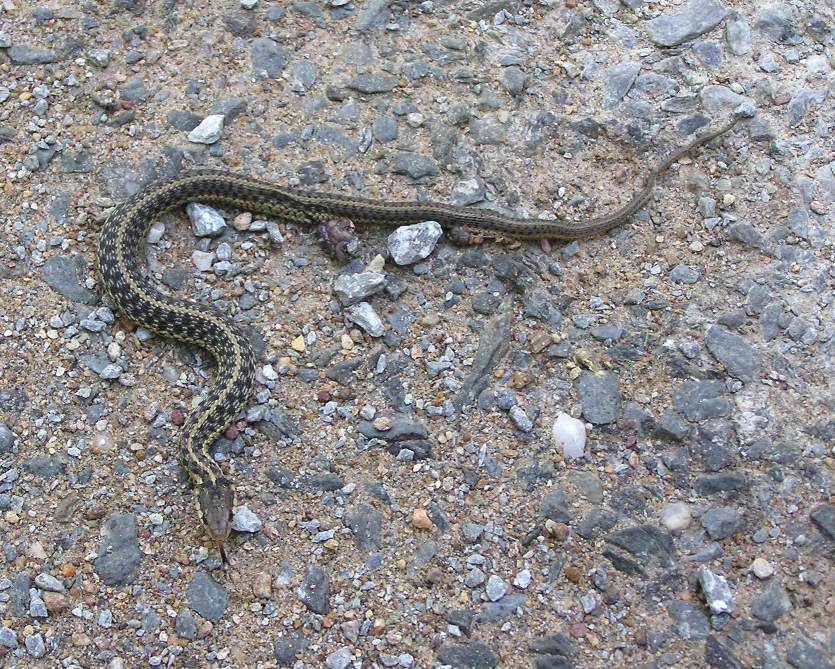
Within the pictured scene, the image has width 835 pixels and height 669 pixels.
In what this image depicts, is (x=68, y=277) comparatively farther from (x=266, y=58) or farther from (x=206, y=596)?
(x=206, y=596)

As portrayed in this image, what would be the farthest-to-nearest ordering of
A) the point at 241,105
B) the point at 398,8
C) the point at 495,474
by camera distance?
the point at 398,8 < the point at 241,105 < the point at 495,474

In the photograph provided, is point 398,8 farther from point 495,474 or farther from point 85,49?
point 495,474

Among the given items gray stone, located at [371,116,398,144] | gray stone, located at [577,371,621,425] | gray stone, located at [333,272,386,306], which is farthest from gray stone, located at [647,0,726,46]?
gray stone, located at [333,272,386,306]

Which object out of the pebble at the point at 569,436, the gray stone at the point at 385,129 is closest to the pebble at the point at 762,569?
the pebble at the point at 569,436

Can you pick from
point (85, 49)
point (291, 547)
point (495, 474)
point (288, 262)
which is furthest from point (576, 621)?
point (85, 49)

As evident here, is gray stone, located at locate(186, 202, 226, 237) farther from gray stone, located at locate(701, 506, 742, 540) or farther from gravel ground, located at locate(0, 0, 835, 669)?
gray stone, located at locate(701, 506, 742, 540)

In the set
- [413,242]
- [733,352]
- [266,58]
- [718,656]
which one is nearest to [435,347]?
[413,242]
